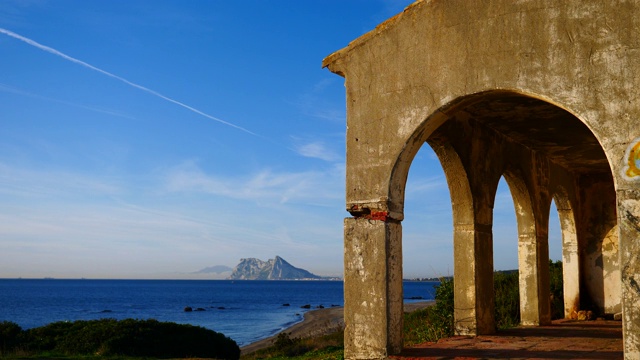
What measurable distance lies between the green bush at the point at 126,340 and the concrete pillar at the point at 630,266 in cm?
1455

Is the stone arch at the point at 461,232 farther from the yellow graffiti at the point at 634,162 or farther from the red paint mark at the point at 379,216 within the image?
the yellow graffiti at the point at 634,162

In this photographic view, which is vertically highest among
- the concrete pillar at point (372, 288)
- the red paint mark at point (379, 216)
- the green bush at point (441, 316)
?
the red paint mark at point (379, 216)

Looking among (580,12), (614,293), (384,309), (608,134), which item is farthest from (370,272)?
(614,293)

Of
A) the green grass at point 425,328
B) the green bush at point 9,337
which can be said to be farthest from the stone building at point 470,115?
the green bush at point 9,337

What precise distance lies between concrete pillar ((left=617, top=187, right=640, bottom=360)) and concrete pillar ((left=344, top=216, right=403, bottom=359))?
8.13ft

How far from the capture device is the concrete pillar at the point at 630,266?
5945mm

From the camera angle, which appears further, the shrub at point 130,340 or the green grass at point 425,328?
the shrub at point 130,340

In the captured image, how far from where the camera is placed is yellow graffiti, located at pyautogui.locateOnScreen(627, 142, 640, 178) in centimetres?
605

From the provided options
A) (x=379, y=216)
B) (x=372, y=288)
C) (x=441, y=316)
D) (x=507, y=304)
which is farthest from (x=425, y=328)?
(x=379, y=216)

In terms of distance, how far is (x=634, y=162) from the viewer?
6.07 m

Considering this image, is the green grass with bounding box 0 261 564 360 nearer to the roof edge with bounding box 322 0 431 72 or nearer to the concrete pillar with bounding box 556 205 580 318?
the concrete pillar with bounding box 556 205 580 318

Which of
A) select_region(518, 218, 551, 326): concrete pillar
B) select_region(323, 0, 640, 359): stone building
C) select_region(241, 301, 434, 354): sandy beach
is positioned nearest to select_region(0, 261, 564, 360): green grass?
select_region(518, 218, 551, 326): concrete pillar

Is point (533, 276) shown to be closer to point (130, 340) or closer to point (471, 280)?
point (471, 280)

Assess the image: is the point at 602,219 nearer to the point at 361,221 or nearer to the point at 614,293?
the point at 614,293
